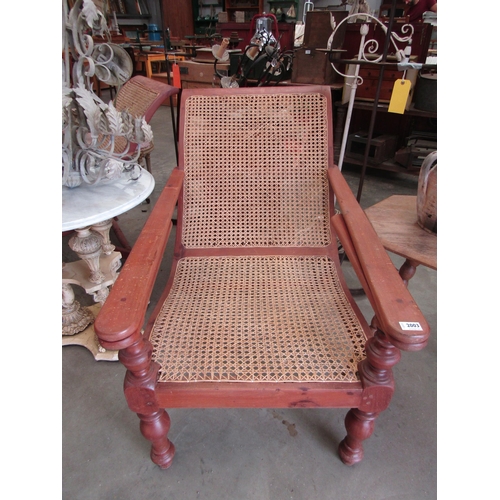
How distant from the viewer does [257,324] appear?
1.01 meters

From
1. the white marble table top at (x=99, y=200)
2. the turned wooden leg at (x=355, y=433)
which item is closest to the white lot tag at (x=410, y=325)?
the turned wooden leg at (x=355, y=433)

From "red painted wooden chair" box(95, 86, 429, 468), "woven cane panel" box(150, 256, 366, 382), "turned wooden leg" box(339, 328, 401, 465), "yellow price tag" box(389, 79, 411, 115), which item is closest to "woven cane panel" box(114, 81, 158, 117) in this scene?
"red painted wooden chair" box(95, 86, 429, 468)

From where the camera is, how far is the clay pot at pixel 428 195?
3.47 feet

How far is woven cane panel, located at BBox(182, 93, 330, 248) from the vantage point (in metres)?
1.35

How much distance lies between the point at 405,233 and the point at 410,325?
551 millimetres

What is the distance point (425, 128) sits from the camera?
3100 mm

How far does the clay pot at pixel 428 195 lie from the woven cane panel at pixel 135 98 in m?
1.47

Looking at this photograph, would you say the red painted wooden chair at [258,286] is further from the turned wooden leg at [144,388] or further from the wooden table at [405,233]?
the wooden table at [405,233]

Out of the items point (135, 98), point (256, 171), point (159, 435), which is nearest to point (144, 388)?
point (159, 435)

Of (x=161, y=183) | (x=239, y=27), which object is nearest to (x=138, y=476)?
(x=161, y=183)

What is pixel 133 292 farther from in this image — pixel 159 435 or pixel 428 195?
pixel 428 195

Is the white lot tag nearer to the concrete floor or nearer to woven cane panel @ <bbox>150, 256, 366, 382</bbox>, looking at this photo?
woven cane panel @ <bbox>150, 256, 366, 382</bbox>

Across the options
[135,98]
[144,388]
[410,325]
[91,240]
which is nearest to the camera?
[410,325]

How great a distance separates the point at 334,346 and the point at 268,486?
1.60ft
